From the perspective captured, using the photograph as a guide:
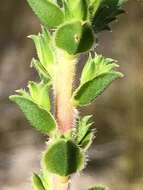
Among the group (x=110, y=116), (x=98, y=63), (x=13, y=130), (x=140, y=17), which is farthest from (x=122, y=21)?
(x=98, y=63)

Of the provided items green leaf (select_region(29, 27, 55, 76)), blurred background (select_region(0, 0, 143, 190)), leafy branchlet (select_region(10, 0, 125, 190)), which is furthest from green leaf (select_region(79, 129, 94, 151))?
blurred background (select_region(0, 0, 143, 190))

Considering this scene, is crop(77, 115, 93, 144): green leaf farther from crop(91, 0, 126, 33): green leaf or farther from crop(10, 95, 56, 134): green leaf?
crop(91, 0, 126, 33): green leaf

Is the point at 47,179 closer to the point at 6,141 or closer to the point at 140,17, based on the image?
the point at 6,141

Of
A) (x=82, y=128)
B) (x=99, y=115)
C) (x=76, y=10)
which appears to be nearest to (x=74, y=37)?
(x=76, y=10)

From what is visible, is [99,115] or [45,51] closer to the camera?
[45,51]

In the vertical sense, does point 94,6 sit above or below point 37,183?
above

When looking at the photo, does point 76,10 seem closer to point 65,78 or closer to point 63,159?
point 65,78
